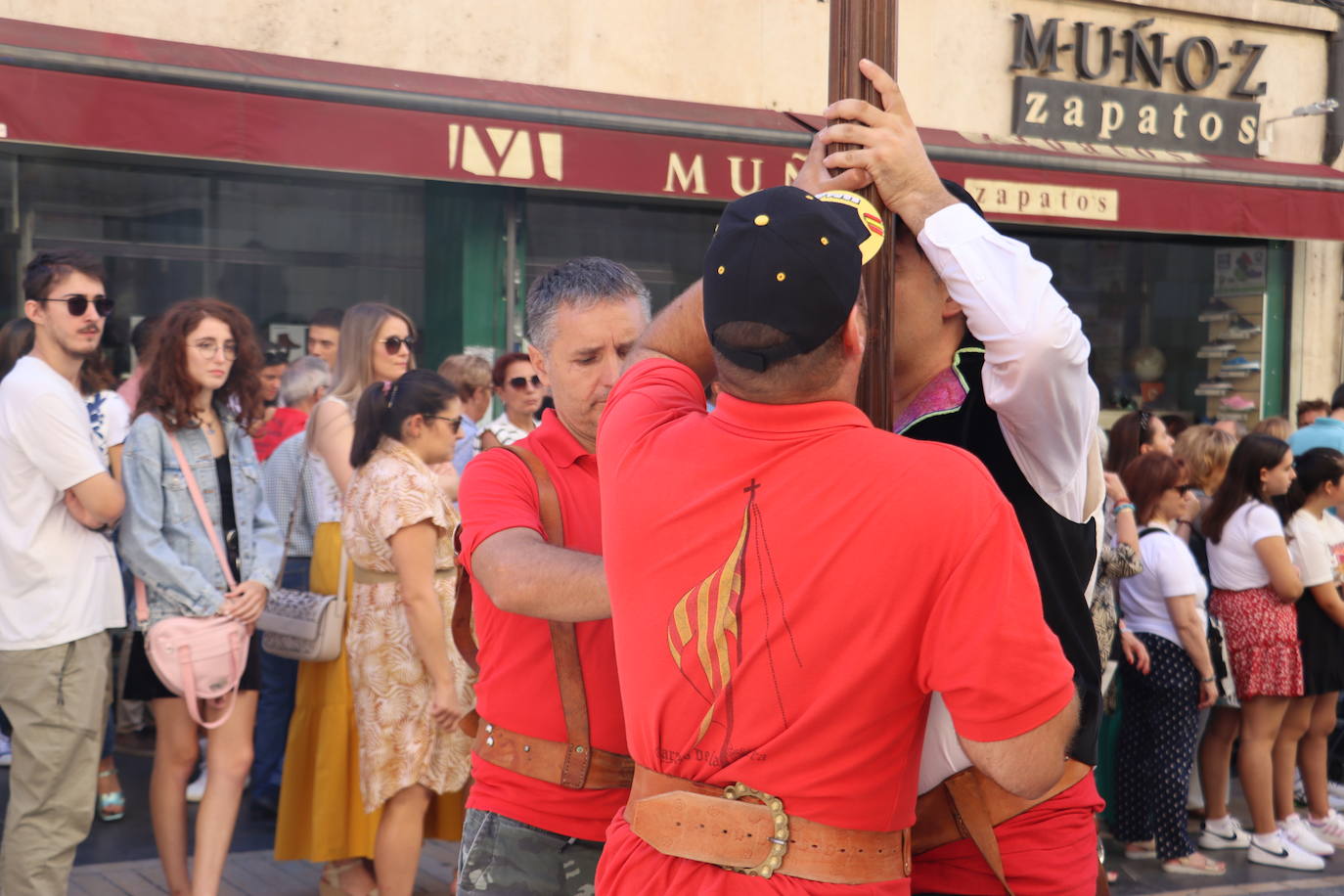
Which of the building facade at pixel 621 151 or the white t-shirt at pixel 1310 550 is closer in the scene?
the white t-shirt at pixel 1310 550

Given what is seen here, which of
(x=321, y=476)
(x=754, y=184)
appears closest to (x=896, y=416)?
(x=321, y=476)

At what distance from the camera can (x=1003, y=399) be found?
1.85 m

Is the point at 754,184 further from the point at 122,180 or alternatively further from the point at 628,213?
the point at 122,180

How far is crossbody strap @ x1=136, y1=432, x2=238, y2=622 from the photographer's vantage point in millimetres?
4395

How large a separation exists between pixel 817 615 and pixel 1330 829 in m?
5.68

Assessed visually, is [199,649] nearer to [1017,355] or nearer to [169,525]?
[169,525]

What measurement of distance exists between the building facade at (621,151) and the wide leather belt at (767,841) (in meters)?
6.10

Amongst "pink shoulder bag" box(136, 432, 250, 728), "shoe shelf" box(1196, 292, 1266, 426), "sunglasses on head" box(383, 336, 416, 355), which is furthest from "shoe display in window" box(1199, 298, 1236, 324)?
"pink shoulder bag" box(136, 432, 250, 728)

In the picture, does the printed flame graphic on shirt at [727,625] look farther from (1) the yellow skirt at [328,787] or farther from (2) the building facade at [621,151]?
(2) the building facade at [621,151]

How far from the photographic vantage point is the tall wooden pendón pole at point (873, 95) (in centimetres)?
194

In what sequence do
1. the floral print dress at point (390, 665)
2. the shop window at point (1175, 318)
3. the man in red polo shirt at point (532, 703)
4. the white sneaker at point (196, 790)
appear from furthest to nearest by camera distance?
the shop window at point (1175, 318), the white sneaker at point (196, 790), the floral print dress at point (390, 665), the man in red polo shirt at point (532, 703)

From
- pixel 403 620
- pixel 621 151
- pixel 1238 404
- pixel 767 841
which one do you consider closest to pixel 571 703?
pixel 767 841

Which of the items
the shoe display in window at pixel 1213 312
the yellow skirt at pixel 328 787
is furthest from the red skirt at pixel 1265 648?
the shoe display in window at pixel 1213 312

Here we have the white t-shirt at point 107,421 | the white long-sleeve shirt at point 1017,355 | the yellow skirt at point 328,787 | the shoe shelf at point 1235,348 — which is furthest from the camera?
the shoe shelf at point 1235,348
